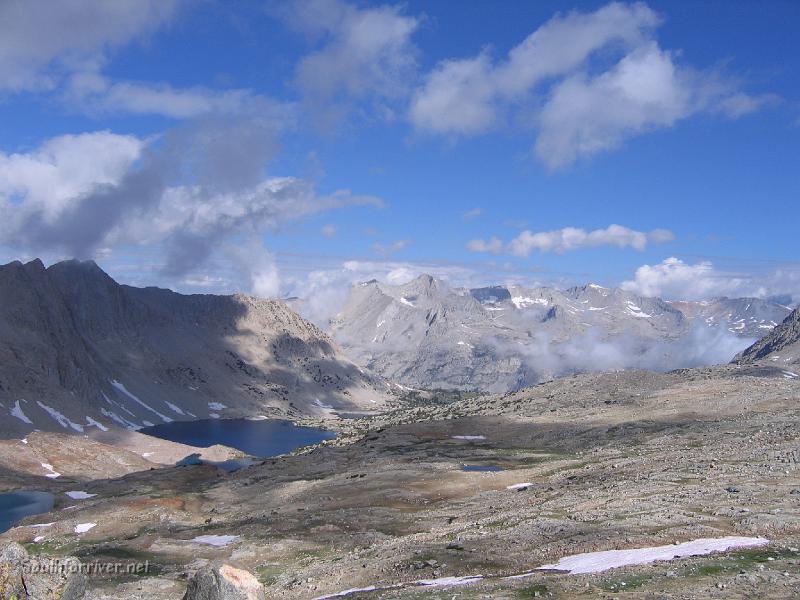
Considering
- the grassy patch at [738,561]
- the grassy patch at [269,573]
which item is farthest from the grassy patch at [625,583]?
the grassy patch at [269,573]

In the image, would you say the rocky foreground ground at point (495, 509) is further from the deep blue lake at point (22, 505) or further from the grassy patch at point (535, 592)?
the deep blue lake at point (22, 505)

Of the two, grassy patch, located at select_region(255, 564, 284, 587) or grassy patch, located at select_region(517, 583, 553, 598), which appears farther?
grassy patch, located at select_region(255, 564, 284, 587)

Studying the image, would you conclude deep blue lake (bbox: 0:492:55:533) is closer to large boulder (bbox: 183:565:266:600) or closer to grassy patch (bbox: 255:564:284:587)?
grassy patch (bbox: 255:564:284:587)

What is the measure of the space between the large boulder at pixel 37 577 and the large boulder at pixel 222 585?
→ 12.7 feet

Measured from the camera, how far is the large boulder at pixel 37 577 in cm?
1923

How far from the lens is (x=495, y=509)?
179 ft

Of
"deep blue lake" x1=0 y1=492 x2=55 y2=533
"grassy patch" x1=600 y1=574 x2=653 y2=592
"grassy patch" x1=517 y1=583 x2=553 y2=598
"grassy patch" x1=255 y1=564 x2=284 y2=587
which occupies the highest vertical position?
"grassy patch" x1=600 y1=574 x2=653 y2=592

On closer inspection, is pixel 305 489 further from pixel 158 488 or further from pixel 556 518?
pixel 556 518

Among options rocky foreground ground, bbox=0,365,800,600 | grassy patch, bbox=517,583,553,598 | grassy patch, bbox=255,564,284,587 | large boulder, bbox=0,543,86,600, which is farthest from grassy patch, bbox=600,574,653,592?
grassy patch, bbox=255,564,284,587

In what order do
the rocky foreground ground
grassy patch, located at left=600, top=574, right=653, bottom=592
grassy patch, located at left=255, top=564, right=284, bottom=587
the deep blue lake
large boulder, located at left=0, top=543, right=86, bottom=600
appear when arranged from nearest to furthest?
1. large boulder, located at left=0, top=543, right=86, bottom=600
2. grassy patch, located at left=600, top=574, right=653, bottom=592
3. the rocky foreground ground
4. grassy patch, located at left=255, top=564, right=284, bottom=587
5. the deep blue lake

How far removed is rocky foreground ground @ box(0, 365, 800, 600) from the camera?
98.0 feet

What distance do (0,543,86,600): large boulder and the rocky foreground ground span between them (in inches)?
63.9

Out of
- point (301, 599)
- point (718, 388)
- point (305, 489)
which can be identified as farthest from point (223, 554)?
point (718, 388)

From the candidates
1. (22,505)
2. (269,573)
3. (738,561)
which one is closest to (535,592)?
(738,561)
